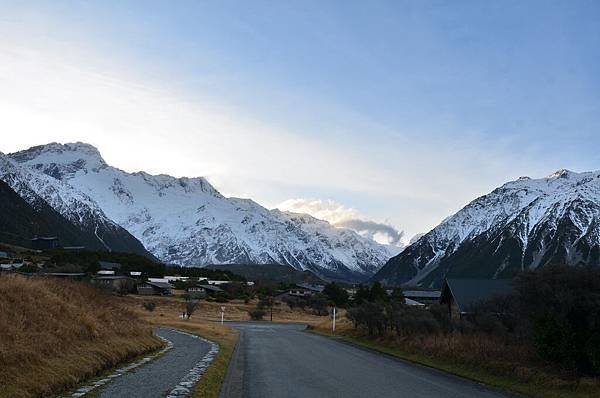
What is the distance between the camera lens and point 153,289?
11388 centimetres

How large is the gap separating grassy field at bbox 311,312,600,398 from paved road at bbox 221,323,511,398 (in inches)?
31.2

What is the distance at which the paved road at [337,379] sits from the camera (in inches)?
611

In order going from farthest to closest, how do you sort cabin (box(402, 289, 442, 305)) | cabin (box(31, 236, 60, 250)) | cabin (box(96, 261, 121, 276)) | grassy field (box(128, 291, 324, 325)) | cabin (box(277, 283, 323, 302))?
cabin (box(31, 236, 60, 250))
cabin (box(277, 283, 323, 302))
cabin (box(96, 261, 121, 276))
cabin (box(402, 289, 442, 305))
grassy field (box(128, 291, 324, 325))

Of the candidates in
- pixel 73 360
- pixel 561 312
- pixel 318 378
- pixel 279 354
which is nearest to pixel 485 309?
pixel 279 354

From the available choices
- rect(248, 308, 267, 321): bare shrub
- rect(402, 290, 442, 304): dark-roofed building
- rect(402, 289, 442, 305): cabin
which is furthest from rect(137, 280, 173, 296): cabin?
rect(402, 290, 442, 304): dark-roofed building

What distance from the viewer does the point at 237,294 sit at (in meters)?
127

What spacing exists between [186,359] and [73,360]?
320 inches

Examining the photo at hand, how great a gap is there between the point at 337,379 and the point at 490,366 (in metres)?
5.31

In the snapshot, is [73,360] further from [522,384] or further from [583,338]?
[583,338]

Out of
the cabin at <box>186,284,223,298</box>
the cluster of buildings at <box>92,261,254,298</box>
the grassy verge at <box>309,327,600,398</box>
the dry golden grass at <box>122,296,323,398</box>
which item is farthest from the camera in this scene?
the cabin at <box>186,284,223,298</box>

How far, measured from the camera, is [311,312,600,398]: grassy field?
16.1 meters

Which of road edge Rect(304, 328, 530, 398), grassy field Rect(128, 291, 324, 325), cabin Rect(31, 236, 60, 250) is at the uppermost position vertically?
cabin Rect(31, 236, 60, 250)

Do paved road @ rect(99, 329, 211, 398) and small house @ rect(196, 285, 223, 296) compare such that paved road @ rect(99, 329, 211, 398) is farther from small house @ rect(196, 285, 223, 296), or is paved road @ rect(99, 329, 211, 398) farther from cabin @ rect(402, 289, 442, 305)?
small house @ rect(196, 285, 223, 296)

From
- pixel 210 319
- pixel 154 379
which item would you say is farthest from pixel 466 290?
pixel 210 319
